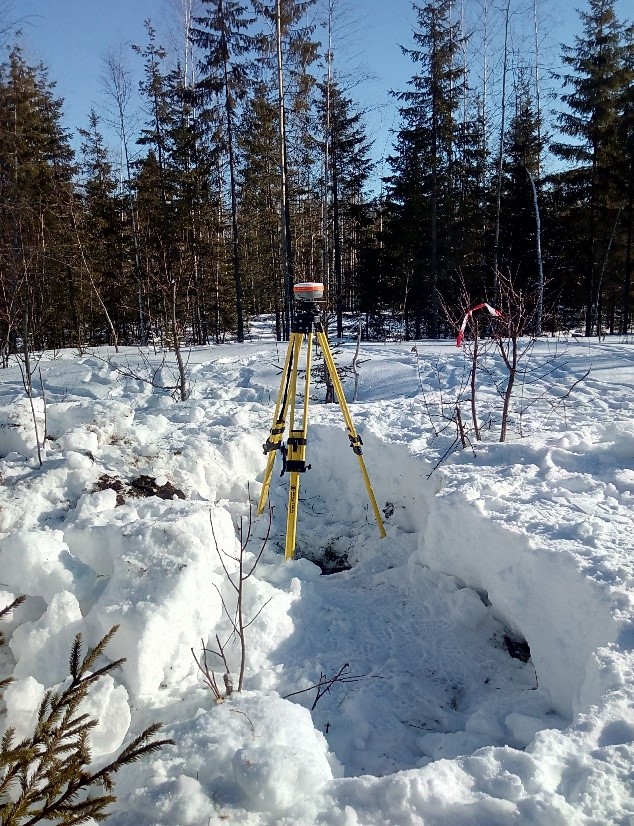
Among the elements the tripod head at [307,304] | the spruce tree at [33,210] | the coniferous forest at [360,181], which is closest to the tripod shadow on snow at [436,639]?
the tripod head at [307,304]

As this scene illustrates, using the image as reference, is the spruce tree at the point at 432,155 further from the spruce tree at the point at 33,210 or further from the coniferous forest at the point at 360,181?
the spruce tree at the point at 33,210

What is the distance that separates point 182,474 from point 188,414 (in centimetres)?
120

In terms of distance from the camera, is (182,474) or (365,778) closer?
(365,778)

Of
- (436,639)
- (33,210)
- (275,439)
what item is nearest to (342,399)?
(275,439)

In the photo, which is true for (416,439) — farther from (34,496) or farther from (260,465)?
(34,496)

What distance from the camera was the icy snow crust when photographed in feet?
5.19

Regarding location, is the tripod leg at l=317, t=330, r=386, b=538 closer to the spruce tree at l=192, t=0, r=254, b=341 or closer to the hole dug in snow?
the hole dug in snow

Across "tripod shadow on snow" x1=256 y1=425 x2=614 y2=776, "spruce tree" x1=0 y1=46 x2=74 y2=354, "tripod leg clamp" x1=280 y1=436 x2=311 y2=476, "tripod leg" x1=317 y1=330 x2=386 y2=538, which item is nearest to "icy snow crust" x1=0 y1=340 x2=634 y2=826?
"tripod shadow on snow" x1=256 y1=425 x2=614 y2=776

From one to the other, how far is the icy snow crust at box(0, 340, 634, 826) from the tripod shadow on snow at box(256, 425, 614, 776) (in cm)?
1

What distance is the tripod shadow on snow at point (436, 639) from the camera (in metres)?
2.20

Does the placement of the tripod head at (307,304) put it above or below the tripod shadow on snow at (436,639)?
above

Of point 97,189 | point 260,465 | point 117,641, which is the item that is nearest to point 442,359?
point 260,465

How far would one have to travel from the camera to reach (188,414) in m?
5.32

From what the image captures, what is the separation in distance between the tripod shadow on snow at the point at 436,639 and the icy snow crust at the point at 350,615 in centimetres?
1
